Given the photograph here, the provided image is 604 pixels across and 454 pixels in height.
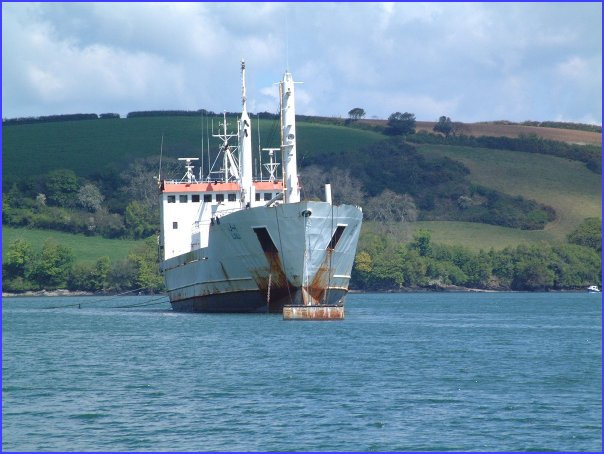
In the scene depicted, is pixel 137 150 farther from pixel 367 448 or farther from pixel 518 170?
pixel 367 448

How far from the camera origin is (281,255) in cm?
5488

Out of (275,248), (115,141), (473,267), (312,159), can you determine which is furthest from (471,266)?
(275,248)

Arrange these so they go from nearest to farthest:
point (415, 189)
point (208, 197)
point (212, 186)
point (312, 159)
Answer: point (212, 186) → point (208, 197) → point (312, 159) → point (415, 189)

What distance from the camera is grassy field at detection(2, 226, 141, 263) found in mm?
131875

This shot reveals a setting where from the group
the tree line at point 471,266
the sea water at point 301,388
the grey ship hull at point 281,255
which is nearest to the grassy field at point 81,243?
the tree line at point 471,266

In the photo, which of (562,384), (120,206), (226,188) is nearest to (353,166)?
(120,206)

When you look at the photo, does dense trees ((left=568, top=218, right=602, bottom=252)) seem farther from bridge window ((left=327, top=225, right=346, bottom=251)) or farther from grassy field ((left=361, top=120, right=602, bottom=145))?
bridge window ((left=327, top=225, right=346, bottom=251))

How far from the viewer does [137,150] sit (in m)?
157

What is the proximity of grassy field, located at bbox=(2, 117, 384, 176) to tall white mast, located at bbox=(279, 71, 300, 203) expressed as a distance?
300 feet

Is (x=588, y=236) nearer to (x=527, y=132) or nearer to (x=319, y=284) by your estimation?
(x=527, y=132)

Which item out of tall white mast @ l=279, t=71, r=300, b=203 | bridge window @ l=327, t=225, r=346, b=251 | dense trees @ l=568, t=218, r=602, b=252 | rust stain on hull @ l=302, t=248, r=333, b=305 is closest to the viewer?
rust stain on hull @ l=302, t=248, r=333, b=305

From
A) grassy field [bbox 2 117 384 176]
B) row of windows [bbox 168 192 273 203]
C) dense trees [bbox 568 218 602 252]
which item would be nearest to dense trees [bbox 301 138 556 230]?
grassy field [bbox 2 117 384 176]

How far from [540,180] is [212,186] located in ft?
298

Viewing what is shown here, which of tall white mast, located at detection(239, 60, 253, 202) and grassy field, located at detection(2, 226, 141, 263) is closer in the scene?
tall white mast, located at detection(239, 60, 253, 202)
